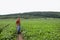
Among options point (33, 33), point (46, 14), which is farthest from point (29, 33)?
point (46, 14)

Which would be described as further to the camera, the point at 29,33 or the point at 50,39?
the point at 29,33

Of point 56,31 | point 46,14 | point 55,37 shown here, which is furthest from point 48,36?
point 46,14

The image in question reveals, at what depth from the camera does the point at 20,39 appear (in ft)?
71.1

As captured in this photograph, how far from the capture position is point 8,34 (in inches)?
907

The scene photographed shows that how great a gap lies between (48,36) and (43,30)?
9.11 feet

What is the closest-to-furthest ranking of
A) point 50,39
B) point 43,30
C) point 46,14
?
1. point 50,39
2. point 43,30
3. point 46,14

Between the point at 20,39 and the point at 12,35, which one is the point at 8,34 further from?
the point at 20,39

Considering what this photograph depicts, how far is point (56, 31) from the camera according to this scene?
2372 cm

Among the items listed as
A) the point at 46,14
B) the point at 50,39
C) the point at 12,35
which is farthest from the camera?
the point at 46,14

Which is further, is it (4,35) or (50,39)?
(4,35)

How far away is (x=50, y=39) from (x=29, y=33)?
319 cm

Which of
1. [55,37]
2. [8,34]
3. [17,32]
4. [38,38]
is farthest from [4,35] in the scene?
[55,37]

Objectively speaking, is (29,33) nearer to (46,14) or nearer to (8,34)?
(8,34)

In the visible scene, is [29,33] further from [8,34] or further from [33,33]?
[8,34]
